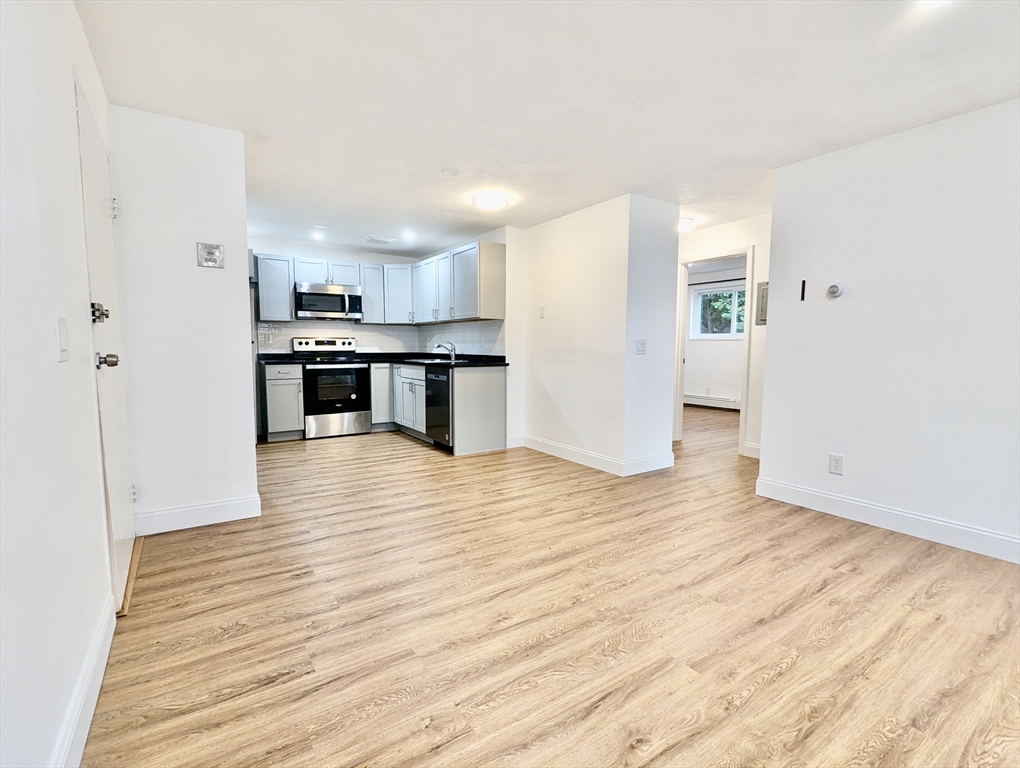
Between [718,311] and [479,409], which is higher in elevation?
[718,311]

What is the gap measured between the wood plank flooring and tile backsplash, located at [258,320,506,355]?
→ 274cm

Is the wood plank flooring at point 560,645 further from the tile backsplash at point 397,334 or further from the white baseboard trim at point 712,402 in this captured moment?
the white baseboard trim at point 712,402

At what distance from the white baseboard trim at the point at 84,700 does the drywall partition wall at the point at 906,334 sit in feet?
12.5

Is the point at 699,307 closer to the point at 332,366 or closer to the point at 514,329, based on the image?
the point at 514,329

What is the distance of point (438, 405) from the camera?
4.96 meters

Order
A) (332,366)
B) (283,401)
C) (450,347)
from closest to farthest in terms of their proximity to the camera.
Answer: (283,401) → (332,366) → (450,347)

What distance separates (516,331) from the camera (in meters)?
5.08

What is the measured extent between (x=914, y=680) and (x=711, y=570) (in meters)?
0.84

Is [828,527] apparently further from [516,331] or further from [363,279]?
[363,279]

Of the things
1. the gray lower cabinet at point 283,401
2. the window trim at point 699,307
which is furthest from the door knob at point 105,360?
the window trim at point 699,307

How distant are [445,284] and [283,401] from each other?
7.58 feet

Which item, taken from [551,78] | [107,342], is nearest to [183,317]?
[107,342]

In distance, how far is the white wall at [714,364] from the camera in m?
8.08

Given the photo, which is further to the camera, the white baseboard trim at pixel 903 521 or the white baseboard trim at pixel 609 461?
the white baseboard trim at pixel 609 461
